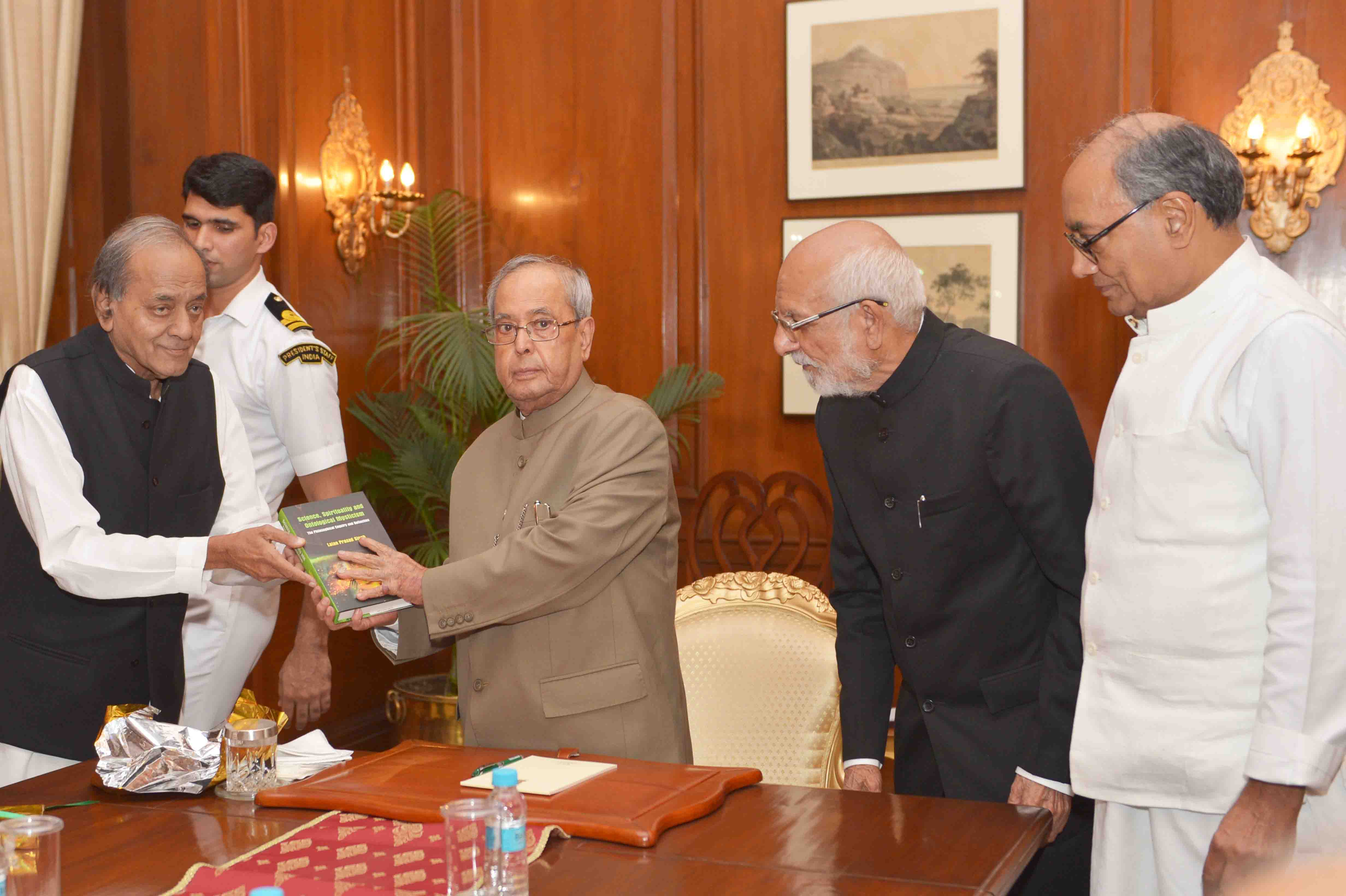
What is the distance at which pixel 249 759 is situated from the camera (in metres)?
2.08

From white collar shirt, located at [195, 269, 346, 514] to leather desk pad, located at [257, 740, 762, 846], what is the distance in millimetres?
1414

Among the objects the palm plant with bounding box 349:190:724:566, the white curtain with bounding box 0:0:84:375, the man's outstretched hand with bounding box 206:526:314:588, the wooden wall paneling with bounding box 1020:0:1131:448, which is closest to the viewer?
the man's outstretched hand with bounding box 206:526:314:588

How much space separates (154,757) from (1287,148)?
4.55 m

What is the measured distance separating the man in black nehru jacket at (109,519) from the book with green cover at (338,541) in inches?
1.7

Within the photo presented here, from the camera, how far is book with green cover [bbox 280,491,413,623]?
2.41 meters

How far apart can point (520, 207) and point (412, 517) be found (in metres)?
1.64

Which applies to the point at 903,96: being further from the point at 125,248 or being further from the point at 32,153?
the point at 125,248

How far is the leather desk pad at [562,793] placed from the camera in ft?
6.06

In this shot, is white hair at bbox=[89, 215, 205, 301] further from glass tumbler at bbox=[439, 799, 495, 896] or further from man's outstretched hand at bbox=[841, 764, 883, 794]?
man's outstretched hand at bbox=[841, 764, 883, 794]

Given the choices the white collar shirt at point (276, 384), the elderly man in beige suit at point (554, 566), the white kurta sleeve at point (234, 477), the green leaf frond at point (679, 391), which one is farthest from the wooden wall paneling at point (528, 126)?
the elderly man in beige suit at point (554, 566)

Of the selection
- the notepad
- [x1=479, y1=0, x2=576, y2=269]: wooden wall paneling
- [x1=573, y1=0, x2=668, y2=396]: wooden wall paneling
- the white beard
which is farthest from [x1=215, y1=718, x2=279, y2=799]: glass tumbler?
[x1=479, y1=0, x2=576, y2=269]: wooden wall paneling

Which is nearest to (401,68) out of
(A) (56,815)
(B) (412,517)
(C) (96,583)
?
(B) (412,517)

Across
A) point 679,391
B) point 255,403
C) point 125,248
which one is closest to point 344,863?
point 125,248

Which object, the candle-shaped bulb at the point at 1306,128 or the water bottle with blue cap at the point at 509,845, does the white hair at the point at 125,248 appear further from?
the candle-shaped bulb at the point at 1306,128
